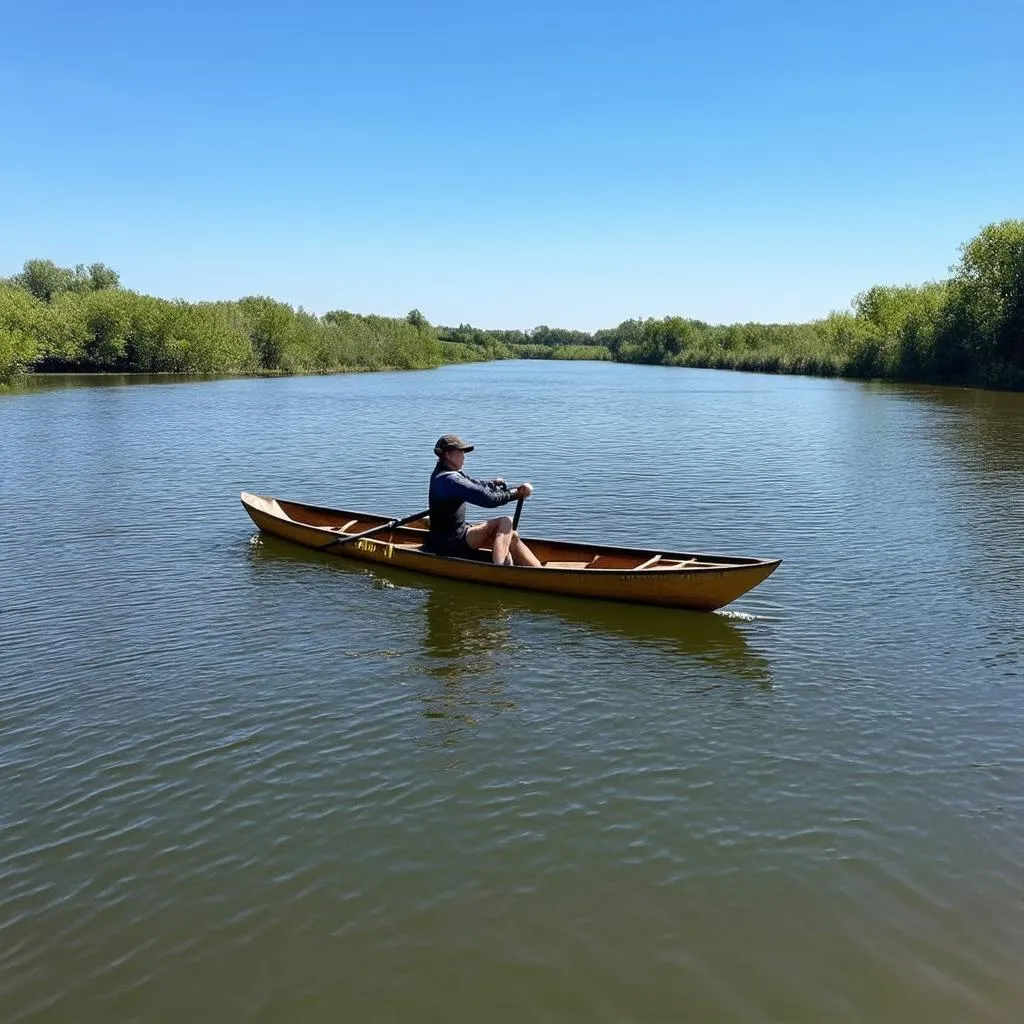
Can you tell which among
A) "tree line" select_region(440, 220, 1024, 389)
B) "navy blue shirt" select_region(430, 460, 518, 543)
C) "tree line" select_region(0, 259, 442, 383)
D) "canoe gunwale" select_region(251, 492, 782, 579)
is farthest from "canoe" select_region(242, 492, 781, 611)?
"tree line" select_region(440, 220, 1024, 389)

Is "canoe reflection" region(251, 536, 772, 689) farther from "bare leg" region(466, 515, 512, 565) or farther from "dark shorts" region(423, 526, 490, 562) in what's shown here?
"bare leg" region(466, 515, 512, 565)

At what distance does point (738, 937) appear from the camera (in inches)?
246

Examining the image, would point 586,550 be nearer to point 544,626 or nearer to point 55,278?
point 544,626

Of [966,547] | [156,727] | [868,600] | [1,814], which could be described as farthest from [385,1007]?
[966,547]

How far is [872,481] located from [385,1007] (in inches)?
929

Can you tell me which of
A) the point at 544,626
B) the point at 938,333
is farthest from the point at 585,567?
the point at 938,333

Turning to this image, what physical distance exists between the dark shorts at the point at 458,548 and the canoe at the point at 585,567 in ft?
0.64

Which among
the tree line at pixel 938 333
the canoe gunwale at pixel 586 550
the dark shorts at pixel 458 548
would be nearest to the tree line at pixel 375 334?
the tree line at pixel 938 333

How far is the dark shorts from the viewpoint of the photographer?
1522 centimetres

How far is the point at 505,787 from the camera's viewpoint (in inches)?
329

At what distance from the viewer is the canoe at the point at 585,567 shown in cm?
1299

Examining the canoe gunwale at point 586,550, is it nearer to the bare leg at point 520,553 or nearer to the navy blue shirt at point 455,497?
the bare leg at point 520,553

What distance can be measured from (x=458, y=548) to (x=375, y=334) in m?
114

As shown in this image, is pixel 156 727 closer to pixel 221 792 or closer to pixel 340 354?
pixel 221 792
